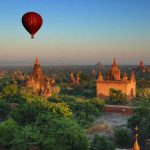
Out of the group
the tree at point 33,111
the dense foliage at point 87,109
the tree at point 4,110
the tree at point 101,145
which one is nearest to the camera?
the tree at point 101,145

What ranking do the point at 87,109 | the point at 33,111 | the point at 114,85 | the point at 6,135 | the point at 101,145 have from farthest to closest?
the point at 114,85, the point at 87,109, the point at 33,111, the point at 6,135, the point at 101,145

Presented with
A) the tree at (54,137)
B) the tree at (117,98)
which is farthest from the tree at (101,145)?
the tree at (117,98)

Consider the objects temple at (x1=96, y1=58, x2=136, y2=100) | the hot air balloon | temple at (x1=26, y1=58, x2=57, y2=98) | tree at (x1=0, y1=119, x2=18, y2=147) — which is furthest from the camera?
temple at (x1=96, y1=58, x2=136, y2=100)

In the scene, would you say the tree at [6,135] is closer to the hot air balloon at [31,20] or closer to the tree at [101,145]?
the tree at [101,145]

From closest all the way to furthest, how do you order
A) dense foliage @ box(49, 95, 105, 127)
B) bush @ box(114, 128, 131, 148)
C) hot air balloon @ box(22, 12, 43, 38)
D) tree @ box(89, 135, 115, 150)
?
hot air balloon @ box(22, 12, 43, 38) → tree @ box(89, 135, 115, 150) → bush @ box(114, 128, 131, 148) → dense foliage @ box(49, 95, 105, 127)

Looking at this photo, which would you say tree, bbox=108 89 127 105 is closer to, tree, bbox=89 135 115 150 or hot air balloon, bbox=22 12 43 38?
tree, bbox=89 135 115 150

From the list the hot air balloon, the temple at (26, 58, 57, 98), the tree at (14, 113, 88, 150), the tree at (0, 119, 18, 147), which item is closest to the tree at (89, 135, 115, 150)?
the tree at (14, 113, 88, 150)

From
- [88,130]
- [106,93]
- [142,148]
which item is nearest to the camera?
[142,148]

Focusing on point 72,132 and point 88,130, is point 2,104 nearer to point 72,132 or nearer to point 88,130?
point 88,130

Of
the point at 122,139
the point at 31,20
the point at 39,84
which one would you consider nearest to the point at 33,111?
the point at 122,139

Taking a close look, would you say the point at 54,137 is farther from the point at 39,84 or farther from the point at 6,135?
the point at 39,84

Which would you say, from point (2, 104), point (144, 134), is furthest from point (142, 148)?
point (2, 104)
